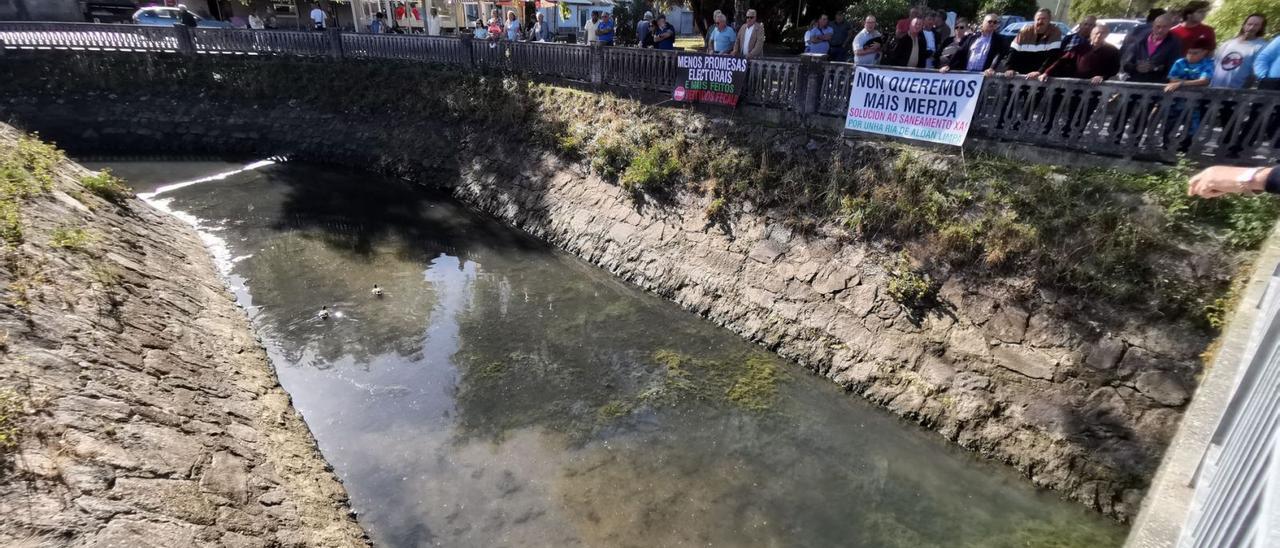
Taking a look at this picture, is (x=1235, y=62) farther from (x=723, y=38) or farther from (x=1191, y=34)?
(x=723, y=38)

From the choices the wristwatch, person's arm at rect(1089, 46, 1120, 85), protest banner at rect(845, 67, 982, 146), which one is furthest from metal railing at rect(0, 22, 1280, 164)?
the wristwatch

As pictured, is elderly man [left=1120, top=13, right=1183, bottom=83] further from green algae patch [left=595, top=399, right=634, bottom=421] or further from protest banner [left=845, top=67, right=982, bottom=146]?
green algae patch [left=595, top=399, right=634, bottom=421]

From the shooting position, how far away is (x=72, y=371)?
4.83m

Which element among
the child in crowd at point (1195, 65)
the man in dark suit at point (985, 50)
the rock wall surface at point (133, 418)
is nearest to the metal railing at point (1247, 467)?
the child in crowd at point (1195, 65)

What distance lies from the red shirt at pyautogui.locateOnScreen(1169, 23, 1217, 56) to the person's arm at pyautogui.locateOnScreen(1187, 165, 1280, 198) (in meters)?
5.54

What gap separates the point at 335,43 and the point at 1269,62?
69.7ft

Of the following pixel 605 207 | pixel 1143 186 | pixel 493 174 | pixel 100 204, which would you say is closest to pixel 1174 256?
pixel 1143 186

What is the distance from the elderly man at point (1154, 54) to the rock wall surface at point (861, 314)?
10.5 ft

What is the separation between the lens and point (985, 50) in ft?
27.2

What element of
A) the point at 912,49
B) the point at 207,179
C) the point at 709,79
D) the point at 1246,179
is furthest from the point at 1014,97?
the point at 207,179

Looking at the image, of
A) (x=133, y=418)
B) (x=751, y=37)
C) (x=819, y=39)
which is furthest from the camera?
(x=819, y=39)

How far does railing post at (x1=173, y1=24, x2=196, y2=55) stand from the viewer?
19.3 metres

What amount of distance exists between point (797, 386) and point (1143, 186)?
4.53m

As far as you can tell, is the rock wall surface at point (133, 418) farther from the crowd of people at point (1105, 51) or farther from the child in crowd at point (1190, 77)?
the child in crowd at point (1190, 77)
